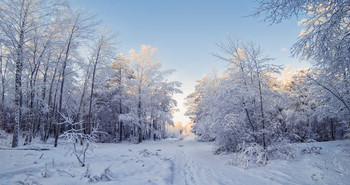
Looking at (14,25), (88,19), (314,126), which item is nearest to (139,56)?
(88,19)

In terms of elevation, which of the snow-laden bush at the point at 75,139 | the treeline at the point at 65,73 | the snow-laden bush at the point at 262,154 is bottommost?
the snow-laden bush at the point at 262,154

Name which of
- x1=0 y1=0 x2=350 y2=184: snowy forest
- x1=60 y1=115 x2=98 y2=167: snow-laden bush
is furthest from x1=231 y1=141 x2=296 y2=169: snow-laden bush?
x1=60 y1=115 x2=98 y2=167: snow-laden bush

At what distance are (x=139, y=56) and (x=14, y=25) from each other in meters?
12.2

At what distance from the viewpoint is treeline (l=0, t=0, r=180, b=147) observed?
9781 mm

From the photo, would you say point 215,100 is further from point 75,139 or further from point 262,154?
point 75,139

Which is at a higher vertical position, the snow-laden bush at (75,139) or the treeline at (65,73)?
the treeline at (65,73)

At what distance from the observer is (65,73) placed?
12961mm

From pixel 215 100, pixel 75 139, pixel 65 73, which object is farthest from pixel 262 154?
pixel 65 73

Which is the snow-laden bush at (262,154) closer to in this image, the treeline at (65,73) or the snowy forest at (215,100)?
the snowy forest at (215,100)

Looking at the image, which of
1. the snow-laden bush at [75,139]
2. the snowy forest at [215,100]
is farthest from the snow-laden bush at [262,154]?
the snow-laden bush at [75,139]

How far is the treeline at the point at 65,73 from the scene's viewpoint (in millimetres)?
9781

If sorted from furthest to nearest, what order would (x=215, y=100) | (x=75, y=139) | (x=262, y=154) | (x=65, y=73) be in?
(x=65, y=73) → (x=215, y=100) → (x=262, y=154) → (x=75, y=139)

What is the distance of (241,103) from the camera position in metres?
8.93

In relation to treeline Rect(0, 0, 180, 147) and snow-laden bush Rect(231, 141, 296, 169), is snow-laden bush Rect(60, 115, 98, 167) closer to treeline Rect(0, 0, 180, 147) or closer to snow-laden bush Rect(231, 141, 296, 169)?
treeline Rect(0, 0, 180, 147)
